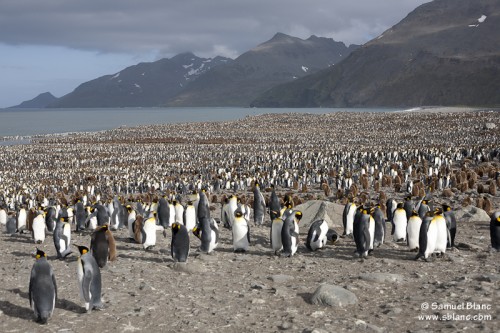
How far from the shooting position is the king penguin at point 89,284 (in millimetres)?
7082

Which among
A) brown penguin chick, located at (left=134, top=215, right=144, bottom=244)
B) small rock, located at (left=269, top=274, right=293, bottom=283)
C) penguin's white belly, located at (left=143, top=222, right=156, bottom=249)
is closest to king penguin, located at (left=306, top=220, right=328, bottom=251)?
small rock, located at (left=269, top=274, right=293, bottom=283)

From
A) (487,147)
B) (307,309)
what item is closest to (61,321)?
(307,309)

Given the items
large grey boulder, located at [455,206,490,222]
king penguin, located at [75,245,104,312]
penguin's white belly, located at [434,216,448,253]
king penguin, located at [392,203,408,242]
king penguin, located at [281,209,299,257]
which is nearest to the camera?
king penguin, located at [75,245,104,312]

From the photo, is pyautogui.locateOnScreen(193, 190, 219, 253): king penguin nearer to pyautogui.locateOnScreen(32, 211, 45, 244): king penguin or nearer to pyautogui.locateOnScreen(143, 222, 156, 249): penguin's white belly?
pyautogui.locateOnScreen(143, 222, 156, 249): penguin's white belly

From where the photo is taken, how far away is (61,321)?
6.86 m

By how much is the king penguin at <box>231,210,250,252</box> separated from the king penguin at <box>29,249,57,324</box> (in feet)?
14.5

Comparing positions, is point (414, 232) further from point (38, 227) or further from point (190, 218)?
point (38, 227)

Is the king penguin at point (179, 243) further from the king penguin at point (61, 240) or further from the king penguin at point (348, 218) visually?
the king penguin at point (348, 218)

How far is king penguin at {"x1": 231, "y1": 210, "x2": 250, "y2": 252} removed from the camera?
34.5 feet

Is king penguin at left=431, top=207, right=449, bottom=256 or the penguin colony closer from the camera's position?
king penguin at left=431, top=207, right=449, bottom=256

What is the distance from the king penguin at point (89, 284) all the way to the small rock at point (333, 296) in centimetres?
313

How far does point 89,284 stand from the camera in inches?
278

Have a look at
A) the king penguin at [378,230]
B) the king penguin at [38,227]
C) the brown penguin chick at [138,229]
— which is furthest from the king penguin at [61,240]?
the king penguin at [378,230]

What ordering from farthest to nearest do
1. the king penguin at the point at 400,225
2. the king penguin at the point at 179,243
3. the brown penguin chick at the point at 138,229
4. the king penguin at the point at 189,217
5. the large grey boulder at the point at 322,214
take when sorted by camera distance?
the large grey boulder at the point at 322,214 < the king penguin at the point at 189,217 < the brown penguin chick at the point at 138,229 < the king penguin at the point at 400,225 < the king penguin at the point at 179,243
